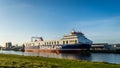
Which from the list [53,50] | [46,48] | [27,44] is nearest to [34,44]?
[27,44]

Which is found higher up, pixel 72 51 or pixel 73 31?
pixel 73 31

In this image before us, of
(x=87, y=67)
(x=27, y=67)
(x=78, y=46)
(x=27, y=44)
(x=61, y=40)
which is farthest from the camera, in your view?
(x=27, y=44)

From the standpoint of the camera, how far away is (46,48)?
104 metres

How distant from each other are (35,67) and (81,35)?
77.4 meters

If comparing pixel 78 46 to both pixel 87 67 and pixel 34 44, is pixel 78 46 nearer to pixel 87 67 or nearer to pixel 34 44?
pixel 34 44

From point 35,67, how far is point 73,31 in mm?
77887

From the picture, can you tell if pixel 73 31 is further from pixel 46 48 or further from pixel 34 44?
pixel 34 44

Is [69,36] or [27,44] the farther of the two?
[27,44]

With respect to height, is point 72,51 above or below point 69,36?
below

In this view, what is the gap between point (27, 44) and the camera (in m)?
→ 135

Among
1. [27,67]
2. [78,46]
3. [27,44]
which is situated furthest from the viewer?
[27,44]

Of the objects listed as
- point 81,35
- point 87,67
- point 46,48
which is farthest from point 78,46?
point 87,67

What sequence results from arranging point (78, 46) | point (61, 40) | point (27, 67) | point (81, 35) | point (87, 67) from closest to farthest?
point (27, 67), point (87, 67), point (78, 46), point (81, 35), point (61, 40)

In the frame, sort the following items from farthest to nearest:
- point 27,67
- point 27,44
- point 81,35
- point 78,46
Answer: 1. point 27,44
2. point 81,35
3. point 78,46
4. point 27,67
